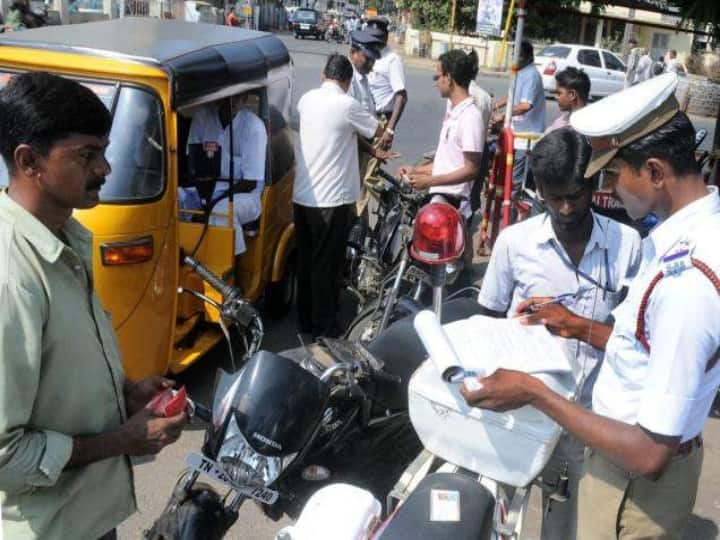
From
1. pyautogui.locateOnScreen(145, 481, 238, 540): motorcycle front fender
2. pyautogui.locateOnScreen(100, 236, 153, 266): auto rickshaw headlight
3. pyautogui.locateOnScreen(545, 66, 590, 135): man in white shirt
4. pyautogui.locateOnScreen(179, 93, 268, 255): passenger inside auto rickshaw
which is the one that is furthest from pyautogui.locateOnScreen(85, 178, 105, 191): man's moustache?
pyautogui.locateOnScreen(545, 66, 590, 135): man in white shirt

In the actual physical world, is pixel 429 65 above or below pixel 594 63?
below

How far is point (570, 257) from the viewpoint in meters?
2.47

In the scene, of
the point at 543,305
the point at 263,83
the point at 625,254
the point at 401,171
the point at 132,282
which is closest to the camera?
the point at 543,305

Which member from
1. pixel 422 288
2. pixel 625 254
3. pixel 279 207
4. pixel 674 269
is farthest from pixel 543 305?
pixel 279 207

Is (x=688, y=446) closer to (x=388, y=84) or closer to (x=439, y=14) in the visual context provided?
(x=388, y=84)

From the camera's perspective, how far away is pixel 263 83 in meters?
4.78

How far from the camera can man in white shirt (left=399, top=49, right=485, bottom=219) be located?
4.80m

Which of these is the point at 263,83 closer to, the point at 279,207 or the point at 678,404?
the point at 279,207

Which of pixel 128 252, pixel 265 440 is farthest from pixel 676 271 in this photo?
pixel 128 252

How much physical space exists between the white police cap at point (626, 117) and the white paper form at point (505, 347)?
47cm

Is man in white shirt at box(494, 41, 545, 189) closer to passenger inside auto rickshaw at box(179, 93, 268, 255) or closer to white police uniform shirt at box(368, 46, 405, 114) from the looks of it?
white police uniform shirt at box(368, 46, 405, 114)

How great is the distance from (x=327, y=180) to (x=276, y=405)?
120 inches

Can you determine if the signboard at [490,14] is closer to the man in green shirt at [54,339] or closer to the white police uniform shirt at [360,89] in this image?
the white police uniform shirt at [360,89]

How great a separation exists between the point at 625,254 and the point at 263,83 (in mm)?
3026
